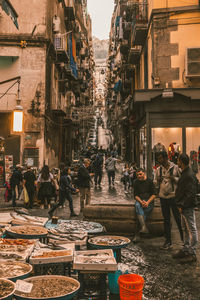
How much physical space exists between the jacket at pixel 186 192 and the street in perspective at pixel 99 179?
0.07ft

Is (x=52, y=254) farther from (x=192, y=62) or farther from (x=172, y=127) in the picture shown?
(x=192, y=62)

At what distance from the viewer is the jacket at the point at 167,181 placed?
6.61 metres

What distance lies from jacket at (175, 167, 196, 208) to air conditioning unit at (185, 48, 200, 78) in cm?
917

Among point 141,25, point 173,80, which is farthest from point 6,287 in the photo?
point 141,25

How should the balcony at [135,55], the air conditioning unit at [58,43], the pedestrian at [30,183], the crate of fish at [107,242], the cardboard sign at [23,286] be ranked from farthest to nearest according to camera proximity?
Result: the air conditioning unit at [58,43] → the balcony at [135,55] → the pedestrian at [30,183] → the crate of fish at [107,242] → the cardboard sign at [23,286]

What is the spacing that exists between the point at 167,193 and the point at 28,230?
10.4ft

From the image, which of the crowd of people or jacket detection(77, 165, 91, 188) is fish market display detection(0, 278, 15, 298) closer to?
the crowd of people

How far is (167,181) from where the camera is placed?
6.72 metres

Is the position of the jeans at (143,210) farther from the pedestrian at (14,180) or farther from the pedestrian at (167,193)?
the pedestrian at (14,180)

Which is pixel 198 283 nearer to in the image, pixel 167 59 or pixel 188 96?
pixel 188 96

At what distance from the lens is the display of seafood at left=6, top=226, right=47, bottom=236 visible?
4.86m

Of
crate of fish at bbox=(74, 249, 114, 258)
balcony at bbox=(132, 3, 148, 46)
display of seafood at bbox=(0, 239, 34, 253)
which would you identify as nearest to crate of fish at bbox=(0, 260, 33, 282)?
display of seafood at bbox=(0, 239, 34, 253)

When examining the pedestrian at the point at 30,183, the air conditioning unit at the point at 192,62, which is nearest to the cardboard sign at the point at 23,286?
the pedestrian at the point at 30,183

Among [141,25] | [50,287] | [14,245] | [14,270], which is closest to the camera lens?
[50,287]
